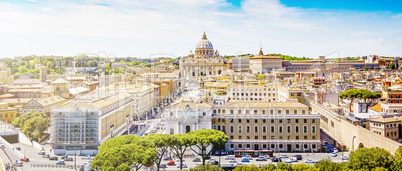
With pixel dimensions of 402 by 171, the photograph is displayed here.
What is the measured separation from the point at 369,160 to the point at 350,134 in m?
9.13

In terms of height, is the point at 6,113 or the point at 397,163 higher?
the point at 6,113

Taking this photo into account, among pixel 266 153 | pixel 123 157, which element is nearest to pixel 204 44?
pixel 266 153

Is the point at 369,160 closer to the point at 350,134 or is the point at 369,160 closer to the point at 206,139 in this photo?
the point at 206,139

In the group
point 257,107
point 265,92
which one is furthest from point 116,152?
point 265,92

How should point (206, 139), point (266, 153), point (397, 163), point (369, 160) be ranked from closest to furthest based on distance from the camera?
point (397, 163)
point (369, 160)
point (206, 139)
point (266, 153)

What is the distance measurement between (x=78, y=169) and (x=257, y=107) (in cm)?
1245

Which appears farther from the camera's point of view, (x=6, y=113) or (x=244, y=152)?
(x=6, y=113)

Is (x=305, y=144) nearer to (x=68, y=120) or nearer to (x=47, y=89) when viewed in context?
(x=68, y=120)

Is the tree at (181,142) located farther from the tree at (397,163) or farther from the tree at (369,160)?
the tree at (397,163)

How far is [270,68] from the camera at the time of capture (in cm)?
8956

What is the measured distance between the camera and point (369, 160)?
1652 centimetres

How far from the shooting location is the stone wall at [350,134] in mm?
20641

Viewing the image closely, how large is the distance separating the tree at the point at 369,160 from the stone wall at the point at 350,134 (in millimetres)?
3279

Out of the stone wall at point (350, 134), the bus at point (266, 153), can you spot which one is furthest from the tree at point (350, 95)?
the bus at point (266, 153)
